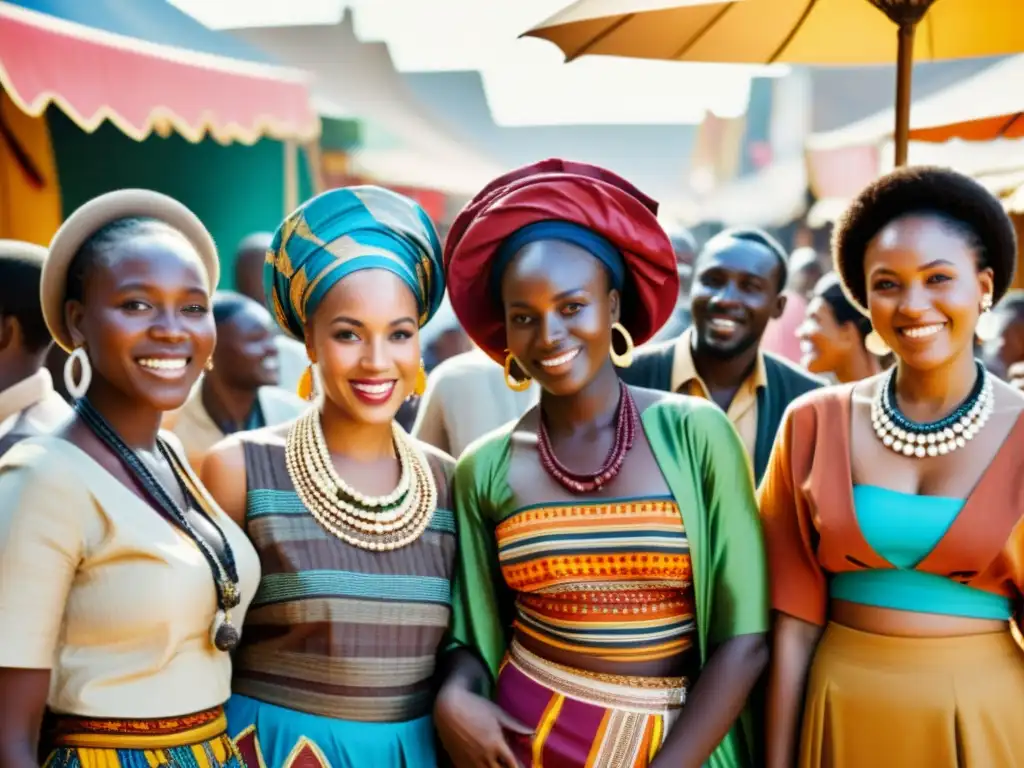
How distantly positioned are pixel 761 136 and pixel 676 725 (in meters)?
25.9

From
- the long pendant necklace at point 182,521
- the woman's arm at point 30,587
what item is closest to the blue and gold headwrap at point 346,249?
the long pendant necklace at point 182,521

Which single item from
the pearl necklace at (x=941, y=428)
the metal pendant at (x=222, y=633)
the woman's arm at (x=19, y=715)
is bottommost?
the woman's arm at (x=19, y=715)

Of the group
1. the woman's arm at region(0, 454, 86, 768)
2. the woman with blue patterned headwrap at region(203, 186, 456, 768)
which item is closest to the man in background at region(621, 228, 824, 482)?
the woman with blue patterned headwrap at region(203, 186, 456, 768)

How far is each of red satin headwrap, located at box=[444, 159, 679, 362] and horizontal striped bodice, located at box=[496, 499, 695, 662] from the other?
21.2 inches

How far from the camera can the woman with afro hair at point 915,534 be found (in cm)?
248

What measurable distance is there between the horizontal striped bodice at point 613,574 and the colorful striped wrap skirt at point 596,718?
0.07 meters

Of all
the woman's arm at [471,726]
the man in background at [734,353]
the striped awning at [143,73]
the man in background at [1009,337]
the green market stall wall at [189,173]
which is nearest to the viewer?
the woman's arm at [471,726]

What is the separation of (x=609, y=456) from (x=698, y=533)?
27cm

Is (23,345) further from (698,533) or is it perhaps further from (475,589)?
(698,533)

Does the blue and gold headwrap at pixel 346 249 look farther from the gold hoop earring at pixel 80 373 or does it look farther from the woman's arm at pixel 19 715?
the woman's arm at pixel 19 715

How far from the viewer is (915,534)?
8.20 ft

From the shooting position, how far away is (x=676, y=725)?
2.54 m

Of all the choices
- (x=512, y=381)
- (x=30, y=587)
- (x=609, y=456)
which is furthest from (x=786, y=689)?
(x=30, y=587)

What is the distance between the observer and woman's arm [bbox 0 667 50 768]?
2.07 metres
